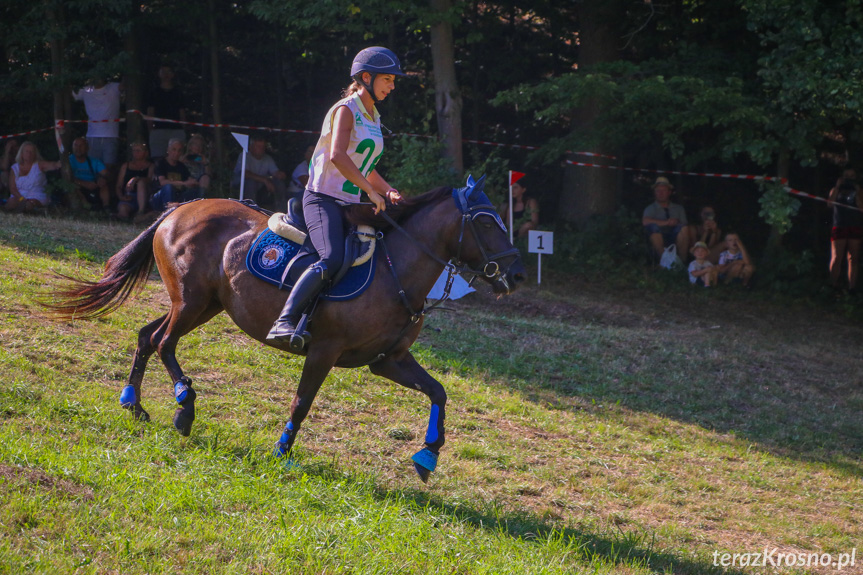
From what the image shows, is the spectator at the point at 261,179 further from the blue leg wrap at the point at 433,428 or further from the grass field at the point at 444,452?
the blue leg wrap at the point at 433,428

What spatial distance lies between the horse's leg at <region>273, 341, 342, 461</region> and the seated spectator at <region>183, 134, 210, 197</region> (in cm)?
974

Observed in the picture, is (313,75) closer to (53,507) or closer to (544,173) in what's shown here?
(544,173)

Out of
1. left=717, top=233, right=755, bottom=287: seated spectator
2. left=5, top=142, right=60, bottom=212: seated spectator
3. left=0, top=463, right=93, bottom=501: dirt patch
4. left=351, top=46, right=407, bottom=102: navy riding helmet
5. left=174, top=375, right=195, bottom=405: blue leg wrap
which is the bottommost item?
left=0, top=463, right=93, bottom=501: dirt patch

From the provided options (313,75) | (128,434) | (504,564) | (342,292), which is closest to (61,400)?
(128,434)

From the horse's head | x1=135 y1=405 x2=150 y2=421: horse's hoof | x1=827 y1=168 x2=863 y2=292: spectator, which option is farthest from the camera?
x1=827 y1=168 x2=863 y2=292: spectator

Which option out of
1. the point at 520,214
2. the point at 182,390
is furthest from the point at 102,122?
the point at 182,390

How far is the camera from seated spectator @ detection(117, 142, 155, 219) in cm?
1520

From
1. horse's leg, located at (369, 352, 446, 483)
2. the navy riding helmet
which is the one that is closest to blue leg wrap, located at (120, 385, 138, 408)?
horse's leg, located at (369, 352, 446, 483)

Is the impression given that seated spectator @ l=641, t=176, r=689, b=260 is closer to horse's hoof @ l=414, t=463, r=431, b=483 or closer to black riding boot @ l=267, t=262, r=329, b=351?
horse's hoof @ l=414, t=463, r=431, b=483

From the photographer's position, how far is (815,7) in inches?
499

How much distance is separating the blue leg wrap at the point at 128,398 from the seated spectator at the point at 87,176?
10168 millimetres

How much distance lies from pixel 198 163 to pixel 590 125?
22.6 ft

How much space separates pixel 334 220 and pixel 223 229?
1100 mm

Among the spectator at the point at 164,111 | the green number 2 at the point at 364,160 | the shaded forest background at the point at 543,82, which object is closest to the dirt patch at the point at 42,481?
the green number 2 at the point at 364,160
